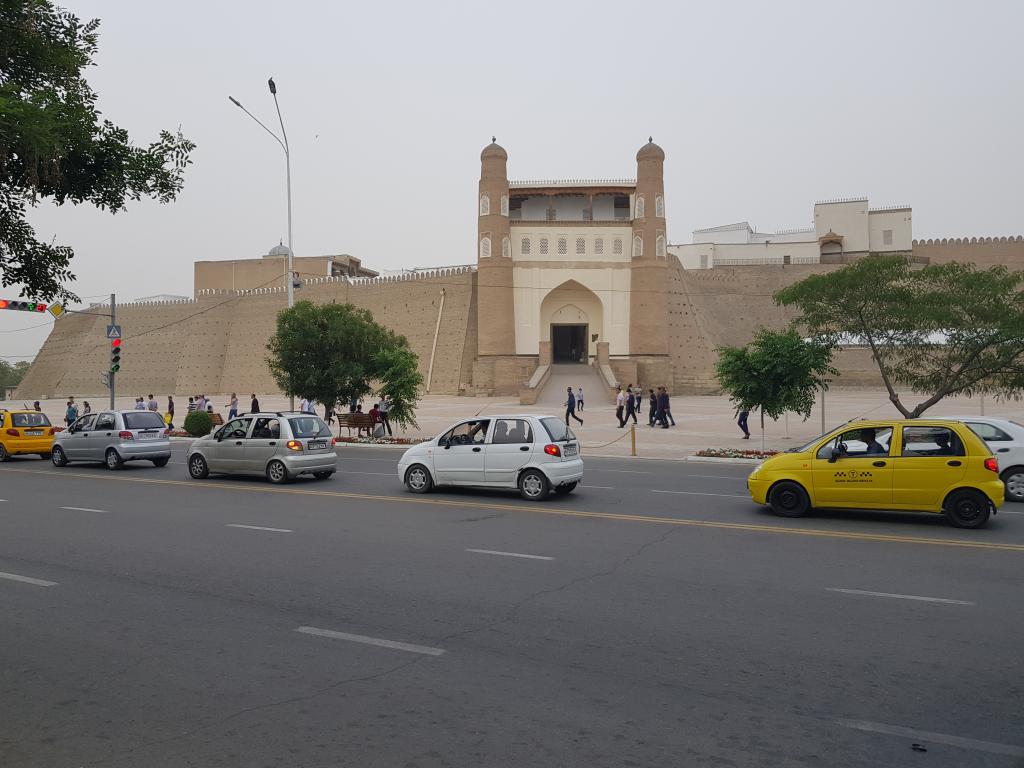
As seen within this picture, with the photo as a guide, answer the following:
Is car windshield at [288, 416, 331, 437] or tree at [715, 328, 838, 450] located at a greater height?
tree at [715, 328, 838, 450]

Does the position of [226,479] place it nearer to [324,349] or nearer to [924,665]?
[324,349]

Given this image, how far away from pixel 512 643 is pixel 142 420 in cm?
1634

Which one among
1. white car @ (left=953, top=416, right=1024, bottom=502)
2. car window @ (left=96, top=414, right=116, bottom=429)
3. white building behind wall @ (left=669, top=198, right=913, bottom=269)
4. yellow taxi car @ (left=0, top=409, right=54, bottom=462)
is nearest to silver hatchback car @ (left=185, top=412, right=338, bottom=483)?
car window @ (left=96, top=414, right=116, bottom=429)

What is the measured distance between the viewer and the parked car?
1872cm

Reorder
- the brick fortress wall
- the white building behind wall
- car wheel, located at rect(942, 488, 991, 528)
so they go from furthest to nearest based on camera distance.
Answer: the white building behind wall, the brick fortress wall, car wheel, located at rect(942, 488, 991, 528)

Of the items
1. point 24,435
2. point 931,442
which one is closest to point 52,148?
point 931,442

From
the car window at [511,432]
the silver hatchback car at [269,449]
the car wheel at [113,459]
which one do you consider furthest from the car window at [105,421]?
the car window at [511,432]

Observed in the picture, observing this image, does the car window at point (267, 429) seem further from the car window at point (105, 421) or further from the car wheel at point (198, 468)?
the car window at point (105, 421)

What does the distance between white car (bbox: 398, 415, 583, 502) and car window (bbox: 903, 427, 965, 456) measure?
486 cm

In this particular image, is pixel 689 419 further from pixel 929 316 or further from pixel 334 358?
pixel 334 358

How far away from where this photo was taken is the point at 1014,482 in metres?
12.9

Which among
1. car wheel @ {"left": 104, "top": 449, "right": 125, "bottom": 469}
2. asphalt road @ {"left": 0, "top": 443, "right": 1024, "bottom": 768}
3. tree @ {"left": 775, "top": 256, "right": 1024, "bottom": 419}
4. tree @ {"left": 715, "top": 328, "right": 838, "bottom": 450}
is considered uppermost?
tree @ {"left": 775, "top": 256, "right": 1024, "bottom": 419}

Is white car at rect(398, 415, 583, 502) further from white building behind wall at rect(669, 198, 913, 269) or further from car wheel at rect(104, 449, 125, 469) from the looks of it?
white building behind wall at rect(669, 198, 913, 269)

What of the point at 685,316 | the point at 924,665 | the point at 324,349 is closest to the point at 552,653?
the point at 924,665
